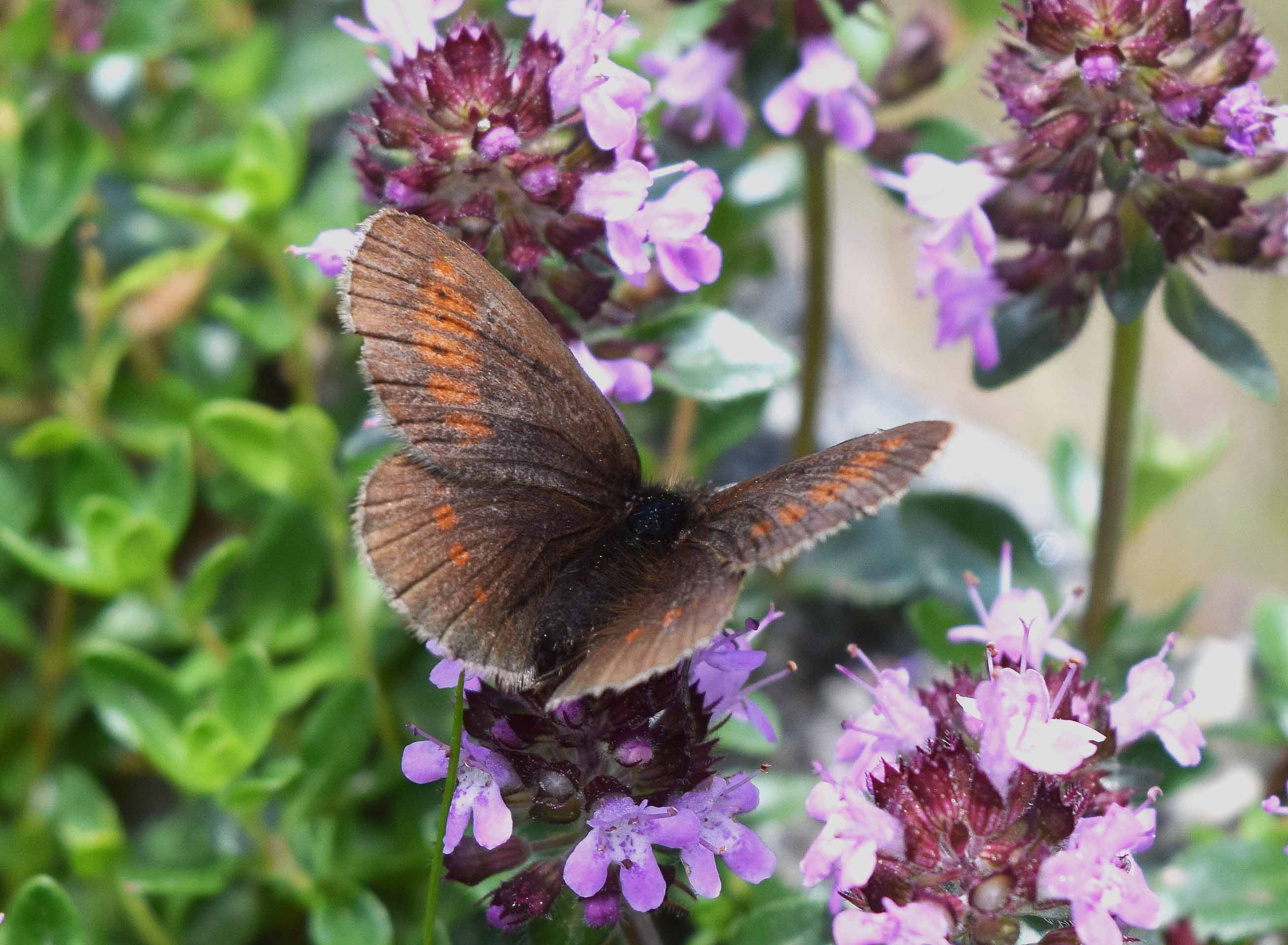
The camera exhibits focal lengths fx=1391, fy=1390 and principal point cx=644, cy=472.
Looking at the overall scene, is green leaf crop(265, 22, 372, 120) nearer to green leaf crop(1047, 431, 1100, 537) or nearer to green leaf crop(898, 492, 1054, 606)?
green leaf crop(898, 492, 1054, 606)

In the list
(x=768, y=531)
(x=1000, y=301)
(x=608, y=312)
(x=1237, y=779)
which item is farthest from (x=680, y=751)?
(x=1237, y=779)

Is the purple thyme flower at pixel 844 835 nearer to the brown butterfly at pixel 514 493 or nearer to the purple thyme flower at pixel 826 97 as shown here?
the brown butterfly at pixel 514 493

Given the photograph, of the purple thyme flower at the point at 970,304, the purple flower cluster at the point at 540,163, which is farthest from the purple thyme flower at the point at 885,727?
the purple thyme flower at the point at 970,304

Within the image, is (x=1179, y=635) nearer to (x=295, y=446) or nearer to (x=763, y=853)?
(x=763, y=853)

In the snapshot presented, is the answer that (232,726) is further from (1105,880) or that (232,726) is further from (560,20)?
(1105,880)

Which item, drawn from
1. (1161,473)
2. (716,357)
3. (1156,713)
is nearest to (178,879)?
(716,357)

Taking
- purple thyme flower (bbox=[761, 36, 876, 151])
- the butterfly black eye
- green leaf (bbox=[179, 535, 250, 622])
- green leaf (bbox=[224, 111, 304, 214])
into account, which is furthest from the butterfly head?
green leaf (bbox=[224, 111, 304, 214])
